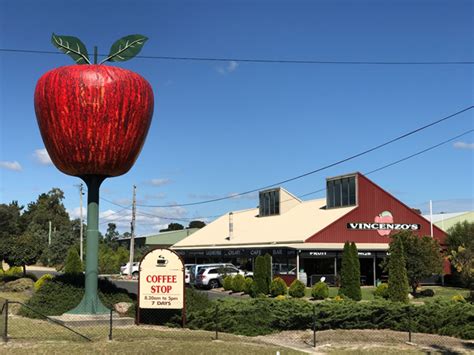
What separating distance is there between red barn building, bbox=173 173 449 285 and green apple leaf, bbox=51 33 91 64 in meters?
24.0

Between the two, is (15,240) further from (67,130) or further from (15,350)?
(15,350)

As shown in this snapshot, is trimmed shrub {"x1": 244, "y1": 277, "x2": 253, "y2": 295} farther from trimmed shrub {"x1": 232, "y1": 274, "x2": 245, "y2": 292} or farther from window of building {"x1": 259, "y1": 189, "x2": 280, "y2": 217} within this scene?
window of building {"x1": 259, "y1": 189, "x2": 280, "y2": 217}

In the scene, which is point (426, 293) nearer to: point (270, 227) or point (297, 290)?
point (297, 290)

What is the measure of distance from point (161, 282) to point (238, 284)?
18.7 meters

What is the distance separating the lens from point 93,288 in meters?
17.5

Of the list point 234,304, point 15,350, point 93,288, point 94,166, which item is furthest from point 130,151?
point 15,350

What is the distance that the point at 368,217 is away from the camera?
43875 millimetres

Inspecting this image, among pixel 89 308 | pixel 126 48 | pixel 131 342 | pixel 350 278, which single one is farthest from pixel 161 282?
pixel 350 278

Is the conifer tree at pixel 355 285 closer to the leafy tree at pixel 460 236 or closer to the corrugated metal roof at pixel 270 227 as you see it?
the corrugated metal roof at pixel 270 227

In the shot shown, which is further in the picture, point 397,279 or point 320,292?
point 320,292

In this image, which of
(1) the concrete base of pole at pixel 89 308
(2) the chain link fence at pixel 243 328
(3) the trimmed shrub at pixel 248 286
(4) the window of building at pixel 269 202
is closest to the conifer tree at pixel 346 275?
(3) the trimmed shrub at pixel 248 286

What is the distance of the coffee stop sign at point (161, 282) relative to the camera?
1623 cm

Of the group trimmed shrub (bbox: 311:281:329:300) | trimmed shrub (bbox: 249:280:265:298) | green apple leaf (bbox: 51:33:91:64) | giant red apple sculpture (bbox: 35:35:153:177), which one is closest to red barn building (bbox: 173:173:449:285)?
trimmed shrub (bbox: 249:280:265:298)

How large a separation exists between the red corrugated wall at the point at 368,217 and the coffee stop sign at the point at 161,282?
81.8 feet
